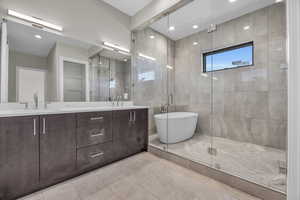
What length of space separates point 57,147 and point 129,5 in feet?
8.64

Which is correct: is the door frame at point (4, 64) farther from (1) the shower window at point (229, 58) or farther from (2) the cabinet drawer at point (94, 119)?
(1) the shower window at point (229, 58)

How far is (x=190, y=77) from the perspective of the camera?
3.43 meters

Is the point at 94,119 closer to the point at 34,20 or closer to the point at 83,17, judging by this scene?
the point at 34,20

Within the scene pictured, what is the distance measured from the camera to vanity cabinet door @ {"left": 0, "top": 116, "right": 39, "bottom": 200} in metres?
1.15

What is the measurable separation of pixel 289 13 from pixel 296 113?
891mm

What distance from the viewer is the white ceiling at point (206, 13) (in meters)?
2.33

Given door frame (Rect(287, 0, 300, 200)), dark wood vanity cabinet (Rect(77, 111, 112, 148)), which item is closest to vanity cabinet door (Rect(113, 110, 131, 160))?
dark wood vanity cabinet (Rect(77, 111, 112, 148))

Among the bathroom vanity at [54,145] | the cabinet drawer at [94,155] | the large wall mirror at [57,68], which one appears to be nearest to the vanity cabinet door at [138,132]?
the bathroom vanity at [54,145]

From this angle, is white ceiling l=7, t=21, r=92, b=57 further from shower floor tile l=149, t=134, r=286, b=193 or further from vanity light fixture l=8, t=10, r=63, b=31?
shower floor tile l=149, t=134, r=286, b=193

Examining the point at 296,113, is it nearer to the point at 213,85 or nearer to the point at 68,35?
the point at 213,85

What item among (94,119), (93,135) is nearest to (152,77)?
(94,119)

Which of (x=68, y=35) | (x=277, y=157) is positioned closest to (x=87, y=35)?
(x=68, y=35)

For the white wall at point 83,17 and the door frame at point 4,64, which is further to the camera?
the white wall at point 83,17

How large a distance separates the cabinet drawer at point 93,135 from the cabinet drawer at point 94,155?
0.21ft
